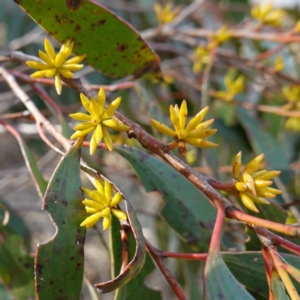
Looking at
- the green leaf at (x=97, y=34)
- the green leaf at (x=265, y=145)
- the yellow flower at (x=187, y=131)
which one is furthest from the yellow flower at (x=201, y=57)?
the yellow flower at (x=187, y=131)

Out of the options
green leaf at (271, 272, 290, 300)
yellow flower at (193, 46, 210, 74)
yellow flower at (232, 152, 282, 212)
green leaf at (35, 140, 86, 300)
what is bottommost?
green leaf at (271, 272, 290, 300)

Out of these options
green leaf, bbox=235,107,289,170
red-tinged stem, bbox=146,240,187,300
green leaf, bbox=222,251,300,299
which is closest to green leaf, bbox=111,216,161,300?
red-tinged stem, bbox=146,240,187,300

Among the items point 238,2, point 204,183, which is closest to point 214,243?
point 204,183

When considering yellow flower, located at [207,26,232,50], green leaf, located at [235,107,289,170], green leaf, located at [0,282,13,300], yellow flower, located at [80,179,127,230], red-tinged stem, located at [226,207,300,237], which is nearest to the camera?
red-tinged stem, located at [226,207,300,237]

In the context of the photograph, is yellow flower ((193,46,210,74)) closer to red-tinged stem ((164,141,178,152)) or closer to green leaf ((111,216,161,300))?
green leaf ((111,216,161,300))

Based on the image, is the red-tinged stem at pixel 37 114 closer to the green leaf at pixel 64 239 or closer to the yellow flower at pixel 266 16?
the green leaf at pixel 64 239
